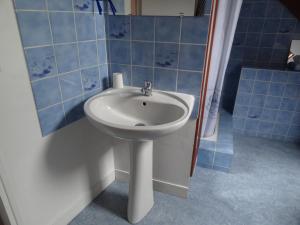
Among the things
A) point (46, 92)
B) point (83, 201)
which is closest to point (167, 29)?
point (46, 92)

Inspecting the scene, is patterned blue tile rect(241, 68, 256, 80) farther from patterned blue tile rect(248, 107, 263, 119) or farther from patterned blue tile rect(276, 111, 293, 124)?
patterned blue tile rect(276, 111, 293, 124)

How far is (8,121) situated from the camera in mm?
965

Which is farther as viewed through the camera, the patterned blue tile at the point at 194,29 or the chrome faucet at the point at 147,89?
the chrome faucet at the point at 147,89

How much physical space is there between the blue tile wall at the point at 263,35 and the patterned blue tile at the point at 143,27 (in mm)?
1562

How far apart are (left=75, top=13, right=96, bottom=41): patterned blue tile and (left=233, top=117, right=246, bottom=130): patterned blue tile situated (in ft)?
6.01

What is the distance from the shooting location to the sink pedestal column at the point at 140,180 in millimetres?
1290

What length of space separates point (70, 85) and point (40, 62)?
9.0 inches

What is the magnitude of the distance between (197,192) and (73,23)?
1445mm

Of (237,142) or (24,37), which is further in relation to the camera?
(237,142)

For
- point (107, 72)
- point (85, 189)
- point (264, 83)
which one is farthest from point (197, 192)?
point (264, 83)

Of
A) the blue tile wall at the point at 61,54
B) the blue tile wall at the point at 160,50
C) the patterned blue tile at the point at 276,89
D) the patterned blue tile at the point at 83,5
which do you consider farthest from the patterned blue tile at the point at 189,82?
the patterned blue tile at the point at 276,89

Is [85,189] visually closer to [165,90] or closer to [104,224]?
[104,224]

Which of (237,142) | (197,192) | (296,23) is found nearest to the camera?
(197,192)

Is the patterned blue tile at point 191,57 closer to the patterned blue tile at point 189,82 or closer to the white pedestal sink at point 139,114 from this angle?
the patterned blue tile at point 189,82
